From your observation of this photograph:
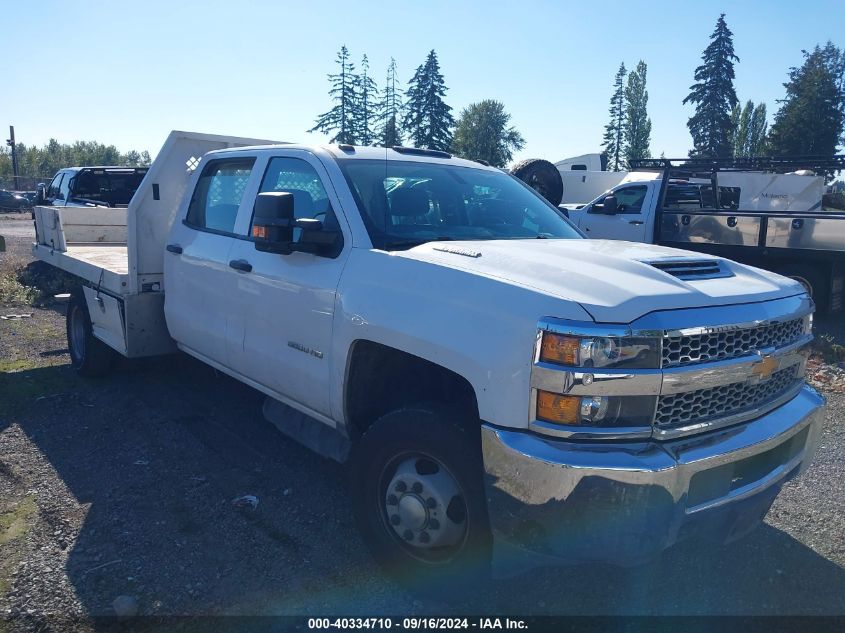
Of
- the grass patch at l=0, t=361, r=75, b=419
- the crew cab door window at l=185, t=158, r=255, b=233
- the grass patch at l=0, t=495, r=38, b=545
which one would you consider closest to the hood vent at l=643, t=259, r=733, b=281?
the crew cab door window at l=185, t=158, r=255, b=233

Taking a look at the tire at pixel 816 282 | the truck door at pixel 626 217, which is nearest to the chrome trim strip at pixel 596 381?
the tire at pixel 816 282

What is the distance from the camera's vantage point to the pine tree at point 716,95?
53562mm

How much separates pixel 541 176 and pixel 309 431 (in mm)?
8754

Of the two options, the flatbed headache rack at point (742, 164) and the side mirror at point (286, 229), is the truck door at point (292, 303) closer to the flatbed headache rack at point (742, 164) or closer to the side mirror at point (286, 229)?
the side mirror at point (286, 229)

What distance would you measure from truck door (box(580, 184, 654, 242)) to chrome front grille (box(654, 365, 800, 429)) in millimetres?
8172

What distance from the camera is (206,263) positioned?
4.62m

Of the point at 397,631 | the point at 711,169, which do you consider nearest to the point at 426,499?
the point at 397,631

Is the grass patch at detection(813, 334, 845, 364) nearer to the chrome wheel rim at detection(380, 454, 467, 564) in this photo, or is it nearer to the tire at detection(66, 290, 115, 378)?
the chrome wheel rim at detection(380, 454, 467, 564)

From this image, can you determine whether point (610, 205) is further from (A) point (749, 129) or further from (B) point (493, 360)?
(A) point (749, 129)

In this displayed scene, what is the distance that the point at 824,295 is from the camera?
30.1ft

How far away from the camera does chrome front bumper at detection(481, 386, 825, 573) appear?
2.41 meters

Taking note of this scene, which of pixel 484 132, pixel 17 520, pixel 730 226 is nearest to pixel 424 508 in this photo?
pixel 17 520

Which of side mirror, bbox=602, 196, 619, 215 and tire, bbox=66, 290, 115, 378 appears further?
side mirror, bbox=602, 196, 619, 215

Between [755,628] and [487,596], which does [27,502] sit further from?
[755,628]
